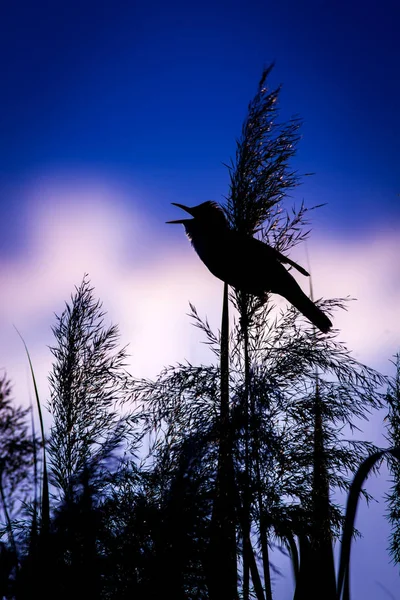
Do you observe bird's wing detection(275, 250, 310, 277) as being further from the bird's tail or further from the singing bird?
the bird's tail

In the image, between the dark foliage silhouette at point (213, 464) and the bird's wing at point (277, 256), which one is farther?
the bird's wing at point (277, 256)

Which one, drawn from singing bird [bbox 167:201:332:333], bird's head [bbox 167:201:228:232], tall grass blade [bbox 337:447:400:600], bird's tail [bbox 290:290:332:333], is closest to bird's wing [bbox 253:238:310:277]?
singing bird [bbox 167:201:332:333]

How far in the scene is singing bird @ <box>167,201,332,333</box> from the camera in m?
3.17

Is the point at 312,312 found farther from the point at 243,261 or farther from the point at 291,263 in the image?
the point at 243,261

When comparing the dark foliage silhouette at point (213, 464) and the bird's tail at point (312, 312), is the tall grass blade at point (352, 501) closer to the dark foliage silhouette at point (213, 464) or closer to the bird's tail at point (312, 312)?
the dark foliage silhouette at point (213, 464)

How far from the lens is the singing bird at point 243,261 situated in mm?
3168

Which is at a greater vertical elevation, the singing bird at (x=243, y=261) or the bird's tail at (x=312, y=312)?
the singing bird at (x=243, y=261)

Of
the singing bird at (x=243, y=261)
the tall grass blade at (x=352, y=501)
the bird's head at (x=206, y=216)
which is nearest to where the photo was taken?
the tall grass blade at (x=352, y=501)

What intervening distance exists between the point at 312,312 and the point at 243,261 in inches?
22.5

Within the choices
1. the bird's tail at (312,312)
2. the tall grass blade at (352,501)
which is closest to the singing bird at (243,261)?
the bird's tail at (312,312)

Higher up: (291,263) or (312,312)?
(291,263)

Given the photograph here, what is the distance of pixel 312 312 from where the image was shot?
10.7 feet

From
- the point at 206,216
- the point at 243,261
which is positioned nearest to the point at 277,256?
the point at 243,261

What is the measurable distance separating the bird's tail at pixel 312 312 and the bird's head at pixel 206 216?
0.69 m
